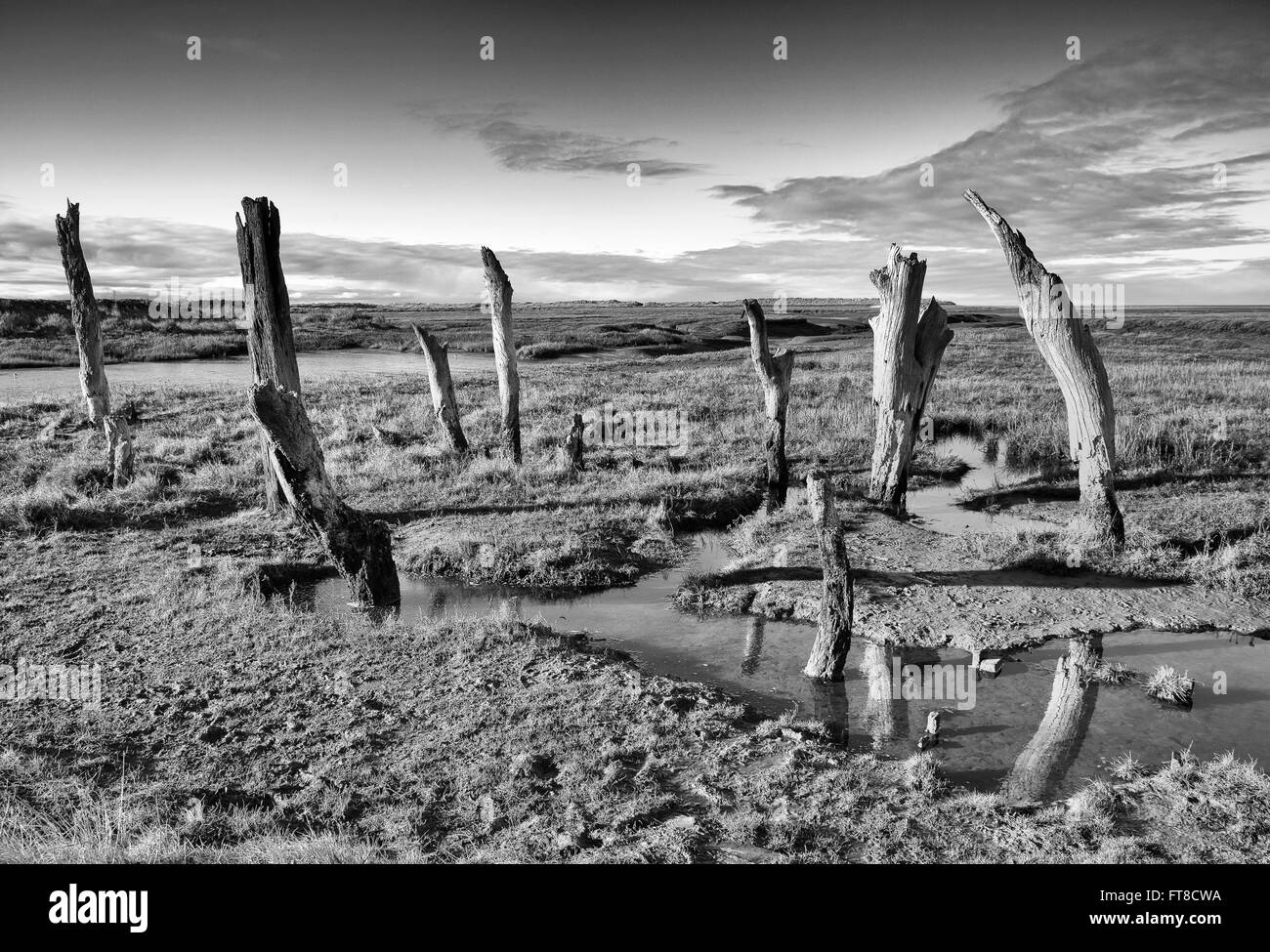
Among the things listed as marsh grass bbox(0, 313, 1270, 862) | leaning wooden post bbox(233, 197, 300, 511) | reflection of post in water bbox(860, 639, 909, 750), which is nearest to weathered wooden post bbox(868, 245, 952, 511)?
marsh grass bbox(0, 313, 1270, 862)

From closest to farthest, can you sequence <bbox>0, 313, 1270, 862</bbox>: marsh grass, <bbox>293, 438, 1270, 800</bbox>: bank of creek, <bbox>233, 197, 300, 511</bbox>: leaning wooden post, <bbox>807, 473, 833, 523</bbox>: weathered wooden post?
<bbox>0, 313, 1270, 862</bbox>: marsh grass
<bbox>293, 438, 1270, 800</bbox>: bank of creek
<bbox>807, 473, 833, 523</bbox>: weathered wooden post
<bbox>233, 197, 300, 511</bbox>: leaning wooden post

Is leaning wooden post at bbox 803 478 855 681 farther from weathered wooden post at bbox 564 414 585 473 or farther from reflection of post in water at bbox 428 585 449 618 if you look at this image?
weathered wooden post at bbox 564 414 585 473

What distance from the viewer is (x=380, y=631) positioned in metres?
8.34

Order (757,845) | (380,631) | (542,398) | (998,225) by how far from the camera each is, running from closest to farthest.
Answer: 1. (757,845)
2. (380,631)
3. (998,225)
4. (542,398)

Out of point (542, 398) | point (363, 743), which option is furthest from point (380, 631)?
point (542, 398)

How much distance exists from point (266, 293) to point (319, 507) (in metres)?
4.41

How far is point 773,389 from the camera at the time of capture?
14352 millimetres

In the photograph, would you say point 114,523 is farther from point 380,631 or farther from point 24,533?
point 380,631

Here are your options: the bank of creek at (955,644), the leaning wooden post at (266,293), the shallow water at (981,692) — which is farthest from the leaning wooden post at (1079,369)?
the leaning wooden post at (266,293)

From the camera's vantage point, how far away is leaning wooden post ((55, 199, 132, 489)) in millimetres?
14562

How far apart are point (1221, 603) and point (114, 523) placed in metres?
15.5

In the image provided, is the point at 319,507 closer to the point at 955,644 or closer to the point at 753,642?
the point at 753,642

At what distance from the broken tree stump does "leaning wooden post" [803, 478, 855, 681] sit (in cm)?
524

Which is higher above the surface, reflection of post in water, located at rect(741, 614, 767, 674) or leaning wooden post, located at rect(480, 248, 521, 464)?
leaning wooden post, located at rect(480, 248, 521, 464)
